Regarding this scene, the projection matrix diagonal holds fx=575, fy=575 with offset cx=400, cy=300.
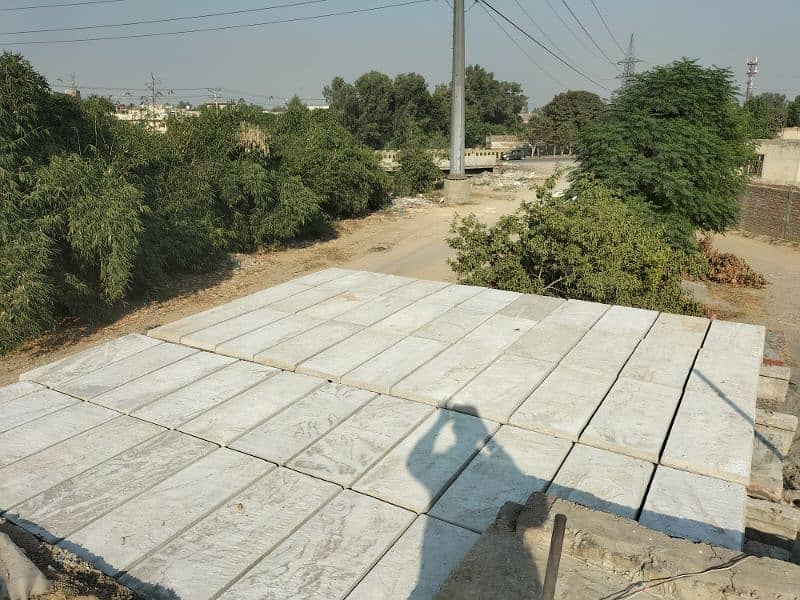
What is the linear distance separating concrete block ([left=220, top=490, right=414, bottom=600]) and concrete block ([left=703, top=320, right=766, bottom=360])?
3.63 meters

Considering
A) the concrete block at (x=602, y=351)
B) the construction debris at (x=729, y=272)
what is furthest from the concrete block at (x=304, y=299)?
the construction debris at (x=729, y=272)

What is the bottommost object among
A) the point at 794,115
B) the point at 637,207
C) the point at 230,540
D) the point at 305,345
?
the point at 230,540

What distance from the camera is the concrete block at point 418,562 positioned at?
8.63 feet

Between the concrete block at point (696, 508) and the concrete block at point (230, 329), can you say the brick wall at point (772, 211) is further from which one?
the concrete block at point (696, 508)

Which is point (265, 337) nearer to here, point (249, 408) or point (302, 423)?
point (249, 408)

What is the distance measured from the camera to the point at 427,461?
363 centimetres

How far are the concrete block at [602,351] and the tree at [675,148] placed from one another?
7.01m

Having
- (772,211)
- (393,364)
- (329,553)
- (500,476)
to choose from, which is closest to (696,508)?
(500,476)

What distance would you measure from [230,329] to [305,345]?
1.01 metres

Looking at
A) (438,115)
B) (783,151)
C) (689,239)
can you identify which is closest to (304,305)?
(689,239)

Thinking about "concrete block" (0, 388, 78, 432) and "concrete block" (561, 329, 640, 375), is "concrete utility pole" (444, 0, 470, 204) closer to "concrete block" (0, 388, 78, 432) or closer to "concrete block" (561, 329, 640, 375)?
"concrete block" (561, 329, 640, 375)

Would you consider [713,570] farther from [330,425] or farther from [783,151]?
[783,151]

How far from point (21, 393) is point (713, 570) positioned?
501cm

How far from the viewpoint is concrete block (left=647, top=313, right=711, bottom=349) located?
5.38 m
